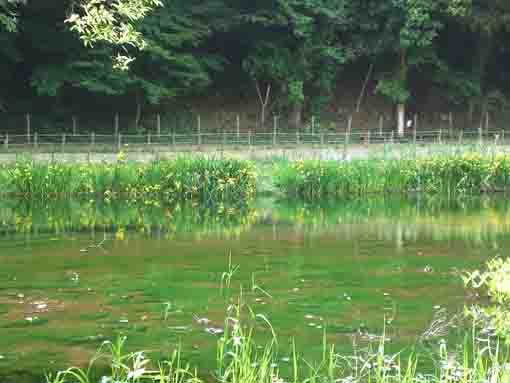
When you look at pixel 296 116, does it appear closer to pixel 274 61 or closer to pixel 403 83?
pixel 274 61

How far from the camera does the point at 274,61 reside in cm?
5003

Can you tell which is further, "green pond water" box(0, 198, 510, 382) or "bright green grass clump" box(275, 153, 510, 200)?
"bright green grass clump" box(275, 153, 510, 200)

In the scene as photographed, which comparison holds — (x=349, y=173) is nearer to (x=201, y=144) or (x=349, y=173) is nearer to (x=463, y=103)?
(x=201, y=144)

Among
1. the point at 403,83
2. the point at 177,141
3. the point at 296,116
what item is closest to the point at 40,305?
the point at 177,141

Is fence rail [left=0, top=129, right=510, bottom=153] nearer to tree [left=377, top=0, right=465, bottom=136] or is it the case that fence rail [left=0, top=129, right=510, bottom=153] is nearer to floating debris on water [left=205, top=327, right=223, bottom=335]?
tree [left=377, top=0, right=465, bottom=136]

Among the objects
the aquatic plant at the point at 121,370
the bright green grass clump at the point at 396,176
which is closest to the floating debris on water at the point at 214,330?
the aquatic plant at the point at 121,370

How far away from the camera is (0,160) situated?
33594mm

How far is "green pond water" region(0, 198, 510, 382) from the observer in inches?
424

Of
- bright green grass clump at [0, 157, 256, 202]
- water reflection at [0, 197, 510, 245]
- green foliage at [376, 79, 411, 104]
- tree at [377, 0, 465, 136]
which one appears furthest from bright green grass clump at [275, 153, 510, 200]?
green foliage at [376, 79, 411, 104]

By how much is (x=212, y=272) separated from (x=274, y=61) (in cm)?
3562

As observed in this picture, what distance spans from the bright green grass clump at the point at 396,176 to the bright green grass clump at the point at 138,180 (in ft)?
8.01

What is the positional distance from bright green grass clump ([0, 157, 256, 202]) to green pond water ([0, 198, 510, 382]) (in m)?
1.23

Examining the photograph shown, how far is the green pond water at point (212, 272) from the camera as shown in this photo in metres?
10.8

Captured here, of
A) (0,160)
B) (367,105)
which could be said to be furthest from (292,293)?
(367,105)
